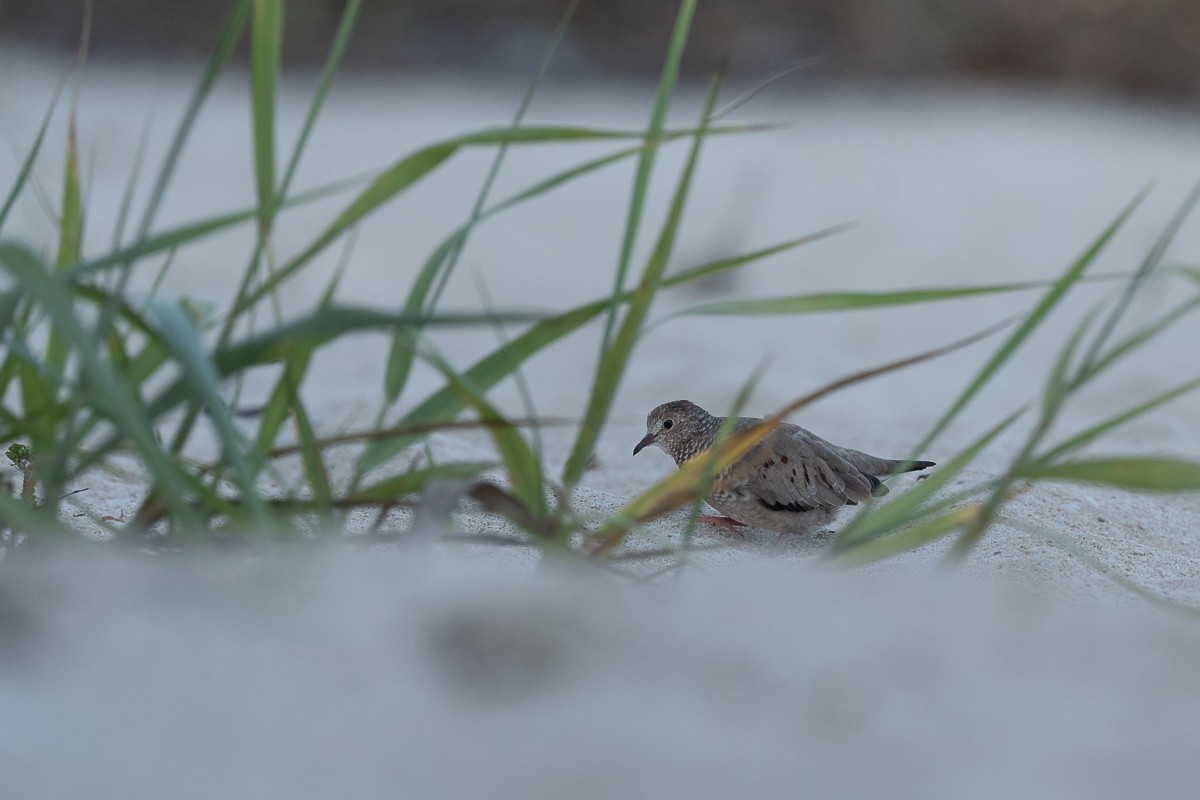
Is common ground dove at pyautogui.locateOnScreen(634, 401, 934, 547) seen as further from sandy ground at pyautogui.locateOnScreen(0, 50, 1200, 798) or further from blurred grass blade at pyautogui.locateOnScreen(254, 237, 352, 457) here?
blurred grass blade at pyautogui.locateOnScreen(254, 237, 352, 457)

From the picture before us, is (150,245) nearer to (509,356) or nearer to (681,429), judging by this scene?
(509,356)

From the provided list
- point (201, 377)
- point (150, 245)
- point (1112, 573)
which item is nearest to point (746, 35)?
point (1112, 573)

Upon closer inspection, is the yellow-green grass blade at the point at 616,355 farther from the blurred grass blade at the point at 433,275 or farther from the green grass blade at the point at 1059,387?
the green grass blade at the point at 1059,387

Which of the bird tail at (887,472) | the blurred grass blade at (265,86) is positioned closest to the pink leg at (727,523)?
the bird tail at (887,472)

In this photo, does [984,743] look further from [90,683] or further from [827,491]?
[827,491]

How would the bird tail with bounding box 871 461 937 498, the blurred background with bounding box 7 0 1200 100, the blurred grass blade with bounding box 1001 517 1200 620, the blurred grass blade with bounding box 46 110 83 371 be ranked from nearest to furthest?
1. the blurred grass blade with bounding box 1001 517 1200 620
2. the blurred grass blade with bounding box 46 110 83 371
3. the bird tail with bounding box 871 461 937 498
4. the blurred background with bounding box 7 0 1200 100

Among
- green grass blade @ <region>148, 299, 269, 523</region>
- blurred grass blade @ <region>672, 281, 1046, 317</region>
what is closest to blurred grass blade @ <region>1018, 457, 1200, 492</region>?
blurred grass blade @ <region>672, 281, 1046, 317</region>
